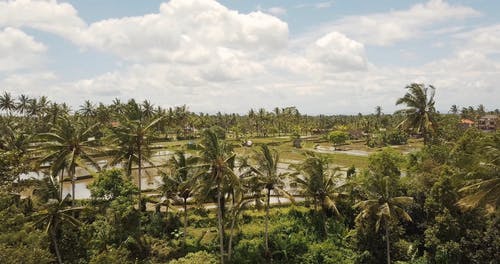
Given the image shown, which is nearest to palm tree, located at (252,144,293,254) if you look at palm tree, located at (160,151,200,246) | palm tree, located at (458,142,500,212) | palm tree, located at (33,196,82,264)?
palm tree, located at (160,151,200,246)

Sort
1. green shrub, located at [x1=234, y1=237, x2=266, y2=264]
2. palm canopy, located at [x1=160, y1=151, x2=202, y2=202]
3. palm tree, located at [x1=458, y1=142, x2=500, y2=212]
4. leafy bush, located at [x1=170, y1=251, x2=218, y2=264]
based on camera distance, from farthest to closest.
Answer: palm canopy, located at [x1=160, y1=151, x2=202, y2=202] → green shrub, located at [x1=234, y1=237, x2=266, y2=264] → leafy bush, located at [x1=170, y1=251, x2=218, y2=264] → palm tree, located at [x1=458, y1=142, x2=500, y2=212]

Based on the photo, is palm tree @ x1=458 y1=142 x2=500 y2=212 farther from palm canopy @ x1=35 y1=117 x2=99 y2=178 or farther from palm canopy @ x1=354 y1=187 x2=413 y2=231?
palm canopy @ x1=35 y1=117 x2=99 y2=178

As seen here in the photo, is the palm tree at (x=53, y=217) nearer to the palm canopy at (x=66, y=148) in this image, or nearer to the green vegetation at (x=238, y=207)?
the green vegetation at (x=238, y=207)

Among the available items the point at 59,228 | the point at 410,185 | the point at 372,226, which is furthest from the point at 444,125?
the point at 59,228

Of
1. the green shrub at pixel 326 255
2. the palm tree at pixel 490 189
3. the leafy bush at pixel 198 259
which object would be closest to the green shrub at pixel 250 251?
the leafy bush at pixel 198 259

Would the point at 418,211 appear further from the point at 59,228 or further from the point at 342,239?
the point at 59,228

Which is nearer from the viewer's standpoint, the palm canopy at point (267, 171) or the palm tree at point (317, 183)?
the palm canopy at point (267, 171)

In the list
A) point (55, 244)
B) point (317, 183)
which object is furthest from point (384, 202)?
point (55, 244)

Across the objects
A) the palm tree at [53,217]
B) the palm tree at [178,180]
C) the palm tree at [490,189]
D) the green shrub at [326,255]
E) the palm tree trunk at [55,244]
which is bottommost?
the green shrub at [326,255]

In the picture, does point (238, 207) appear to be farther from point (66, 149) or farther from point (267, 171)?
point (66, 149)
